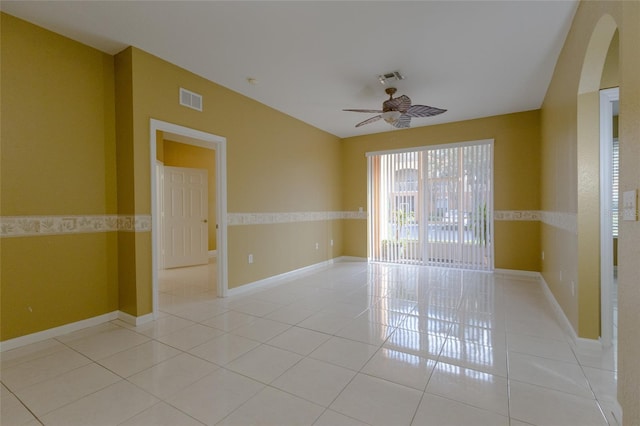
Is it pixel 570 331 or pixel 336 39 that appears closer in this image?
pixel 570 331

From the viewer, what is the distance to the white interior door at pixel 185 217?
5.63 metres

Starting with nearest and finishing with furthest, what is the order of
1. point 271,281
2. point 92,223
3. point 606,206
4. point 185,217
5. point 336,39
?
1. point 606,206
2. point 336,39
3. point 92,223
4. point 271,281
5. point 185,217

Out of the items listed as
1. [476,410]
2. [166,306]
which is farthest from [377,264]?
[476,410]

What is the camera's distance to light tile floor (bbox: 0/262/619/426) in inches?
63.4

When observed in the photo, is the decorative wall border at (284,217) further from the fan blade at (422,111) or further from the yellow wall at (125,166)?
the fan blade at (422,111)

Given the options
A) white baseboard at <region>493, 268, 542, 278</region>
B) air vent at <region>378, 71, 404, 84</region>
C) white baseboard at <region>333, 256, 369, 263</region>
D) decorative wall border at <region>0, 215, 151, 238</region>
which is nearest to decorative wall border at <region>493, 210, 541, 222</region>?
white baseboard at <region>493, 268, 542, 278</region>

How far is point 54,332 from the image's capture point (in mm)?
2641

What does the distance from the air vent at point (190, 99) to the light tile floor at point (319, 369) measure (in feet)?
8.15

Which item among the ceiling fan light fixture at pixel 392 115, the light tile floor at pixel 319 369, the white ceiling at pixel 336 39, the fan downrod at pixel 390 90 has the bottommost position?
the light tile floor at pixel 319 369

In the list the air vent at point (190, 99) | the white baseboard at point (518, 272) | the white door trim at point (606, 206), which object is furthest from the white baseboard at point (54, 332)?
the white baseboard at point (518, 272)

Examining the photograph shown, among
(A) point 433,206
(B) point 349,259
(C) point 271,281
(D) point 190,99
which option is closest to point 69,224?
(D) point 190,99

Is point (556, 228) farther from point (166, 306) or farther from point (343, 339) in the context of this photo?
point (166, 306)

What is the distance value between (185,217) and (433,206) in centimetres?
512

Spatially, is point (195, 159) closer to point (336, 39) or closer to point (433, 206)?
point (336, 39)
